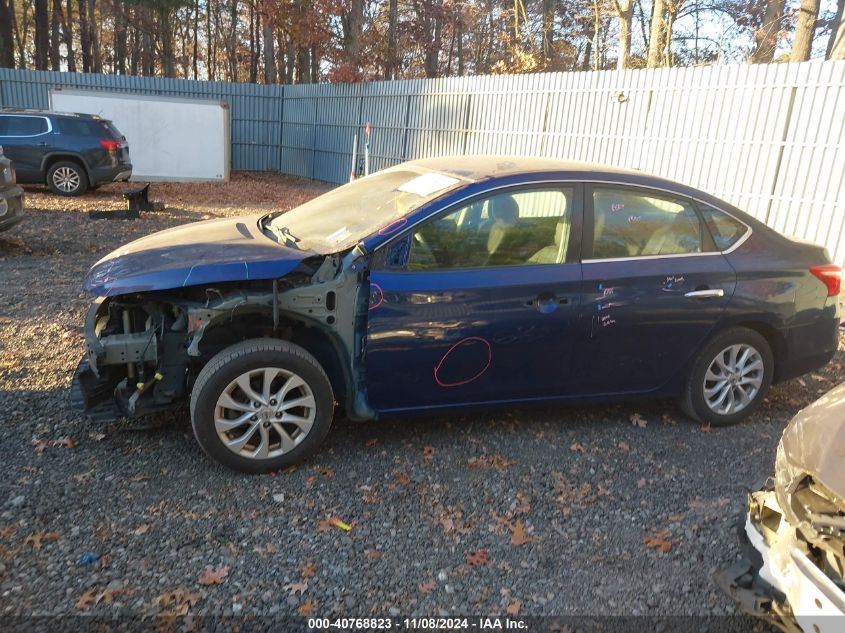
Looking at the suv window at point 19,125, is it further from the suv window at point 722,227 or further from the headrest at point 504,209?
the suv window at point 722,227

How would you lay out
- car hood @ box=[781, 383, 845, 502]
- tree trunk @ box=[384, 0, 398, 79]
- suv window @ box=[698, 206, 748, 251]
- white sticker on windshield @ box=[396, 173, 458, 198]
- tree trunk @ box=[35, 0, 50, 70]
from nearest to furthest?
1. car hood @ box=[781, 383, 845, 502]
2. white sticker on windshield @ box=[396, 173, 458, 198]
3. suv window @ box=[698, 206, 748, 251]
4. tree trunk @ box=[384, 0, 398, 79]
5. tree trunk @ box=[35, 0, 50, 70]

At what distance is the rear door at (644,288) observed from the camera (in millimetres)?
3965

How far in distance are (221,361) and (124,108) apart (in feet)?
53.9

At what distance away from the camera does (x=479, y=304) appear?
3.70 meters

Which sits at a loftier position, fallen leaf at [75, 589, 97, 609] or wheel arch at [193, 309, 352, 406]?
wheel arch at [193, 309, 352, 406]

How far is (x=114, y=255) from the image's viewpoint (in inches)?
153

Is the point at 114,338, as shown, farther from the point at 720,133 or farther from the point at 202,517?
the point at 720,133

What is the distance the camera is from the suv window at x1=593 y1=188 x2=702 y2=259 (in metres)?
4.03

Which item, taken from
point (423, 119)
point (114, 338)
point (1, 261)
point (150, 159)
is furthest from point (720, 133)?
point (150, 159)

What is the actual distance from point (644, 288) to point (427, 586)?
216 centimetres

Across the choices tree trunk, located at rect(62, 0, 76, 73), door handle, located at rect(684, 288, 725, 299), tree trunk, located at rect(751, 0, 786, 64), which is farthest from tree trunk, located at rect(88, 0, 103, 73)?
door handle, located at rect(684, 288, 725, 299)

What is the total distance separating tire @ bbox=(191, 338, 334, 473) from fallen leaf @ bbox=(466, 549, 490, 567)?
3.44ft

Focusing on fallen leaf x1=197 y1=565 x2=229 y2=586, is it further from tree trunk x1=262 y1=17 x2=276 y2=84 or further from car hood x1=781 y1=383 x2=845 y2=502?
tree trunk x1=262 y1=17 x2=276 y2=84

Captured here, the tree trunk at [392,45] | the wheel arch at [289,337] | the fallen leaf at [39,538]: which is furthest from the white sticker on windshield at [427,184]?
the tree trunk at [392,45]
